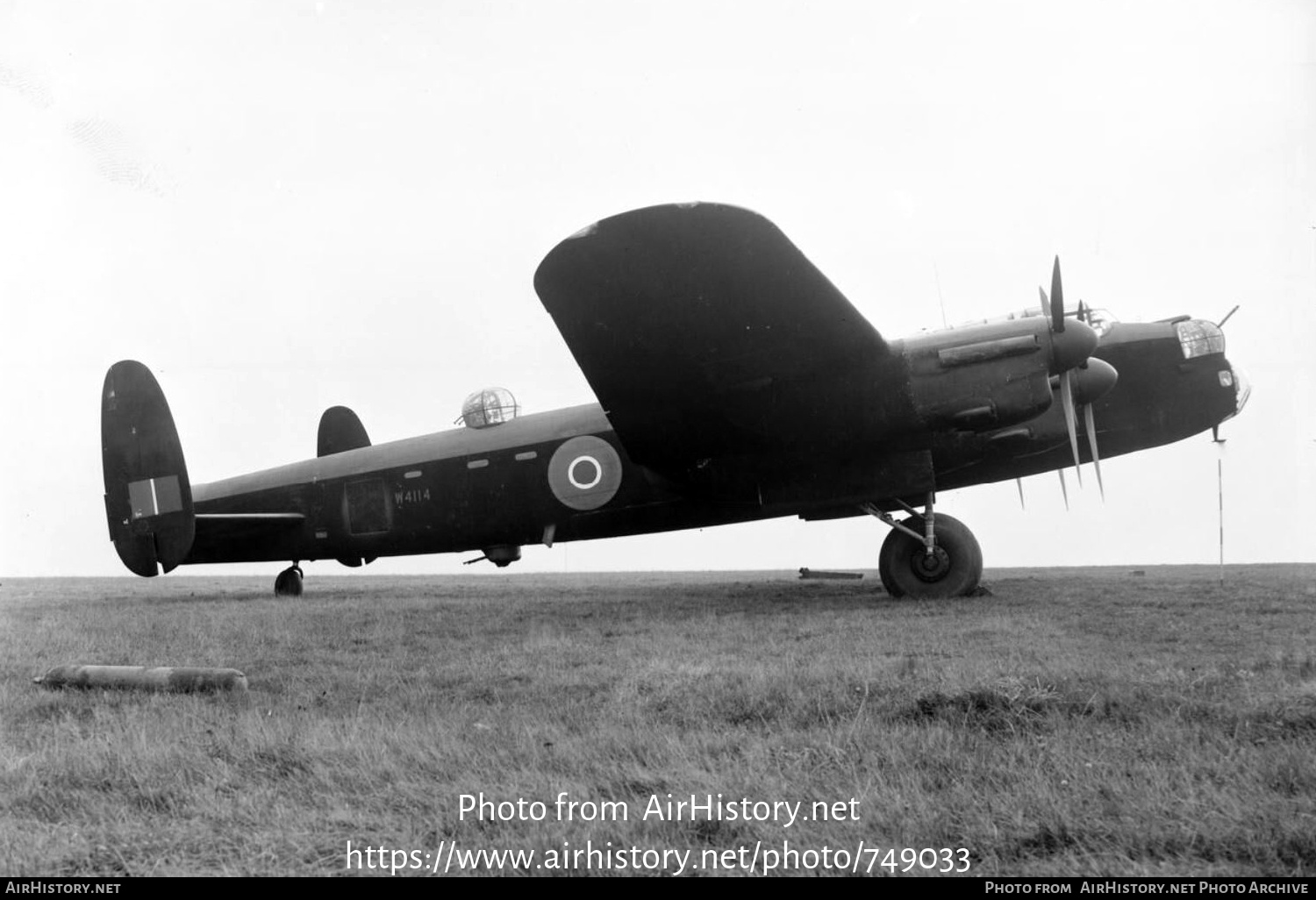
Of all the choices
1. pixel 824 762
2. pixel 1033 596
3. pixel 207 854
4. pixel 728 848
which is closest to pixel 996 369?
pixel 1033 596

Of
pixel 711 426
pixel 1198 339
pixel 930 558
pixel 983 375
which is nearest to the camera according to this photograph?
pixel 983 375

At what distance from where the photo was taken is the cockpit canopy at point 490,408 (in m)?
12.1

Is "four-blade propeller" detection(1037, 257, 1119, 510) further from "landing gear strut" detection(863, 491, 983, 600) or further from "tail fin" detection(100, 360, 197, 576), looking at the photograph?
"tail fin" detection(100, 360, 197, 576)

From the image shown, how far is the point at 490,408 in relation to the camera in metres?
12.1

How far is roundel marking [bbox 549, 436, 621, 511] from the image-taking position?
11039 mm

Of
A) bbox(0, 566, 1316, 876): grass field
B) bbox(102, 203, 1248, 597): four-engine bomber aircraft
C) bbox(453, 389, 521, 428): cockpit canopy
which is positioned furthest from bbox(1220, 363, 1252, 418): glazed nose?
bbox(453, 389, 521, 428): cockpit canopy

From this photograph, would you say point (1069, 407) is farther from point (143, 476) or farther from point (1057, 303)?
point (143, 476)

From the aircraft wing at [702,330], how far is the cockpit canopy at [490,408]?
2.96m

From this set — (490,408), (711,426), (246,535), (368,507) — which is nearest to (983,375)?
(711,426)

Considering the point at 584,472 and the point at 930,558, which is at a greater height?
the point at 584,472

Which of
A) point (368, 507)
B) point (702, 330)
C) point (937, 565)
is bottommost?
point (937, 565)

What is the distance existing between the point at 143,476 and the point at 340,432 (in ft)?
13.2

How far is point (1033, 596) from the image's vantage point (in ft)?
31.2

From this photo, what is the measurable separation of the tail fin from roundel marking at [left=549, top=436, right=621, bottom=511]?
448 centimetres
